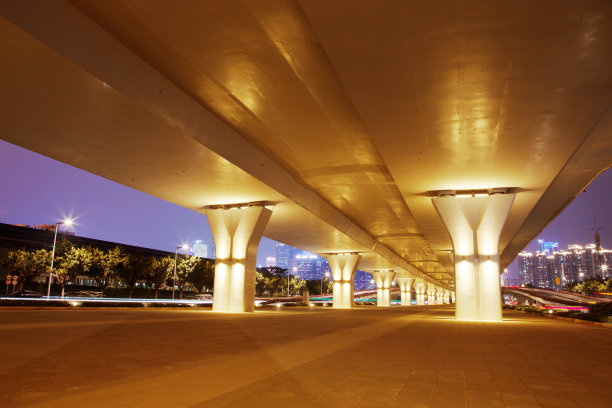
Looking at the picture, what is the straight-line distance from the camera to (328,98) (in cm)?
1562

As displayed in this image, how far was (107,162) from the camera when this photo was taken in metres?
20.3

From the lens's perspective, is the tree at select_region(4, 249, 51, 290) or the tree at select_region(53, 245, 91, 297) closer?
the tree at select_region(4, 249, 51, 290)

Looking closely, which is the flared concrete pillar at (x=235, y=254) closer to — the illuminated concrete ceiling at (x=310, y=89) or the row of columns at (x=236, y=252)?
the row of columns at (x=236, y=252)

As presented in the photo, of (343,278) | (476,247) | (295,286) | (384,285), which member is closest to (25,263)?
(343,278)

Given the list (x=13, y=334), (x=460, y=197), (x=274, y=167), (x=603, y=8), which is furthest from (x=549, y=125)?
(x=13, y=334)

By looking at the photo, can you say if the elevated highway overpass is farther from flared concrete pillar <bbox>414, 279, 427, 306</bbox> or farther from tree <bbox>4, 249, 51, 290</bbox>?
flared concrete pillar <bbox>414, 279, 427, 306</bbox>

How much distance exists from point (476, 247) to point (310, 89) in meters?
16.6

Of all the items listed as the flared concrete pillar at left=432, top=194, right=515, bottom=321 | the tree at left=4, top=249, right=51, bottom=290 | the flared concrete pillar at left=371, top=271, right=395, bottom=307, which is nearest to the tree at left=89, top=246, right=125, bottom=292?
the tree at left=4, top=249, right=51, bottom=290

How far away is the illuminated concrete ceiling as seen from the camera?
416 inches

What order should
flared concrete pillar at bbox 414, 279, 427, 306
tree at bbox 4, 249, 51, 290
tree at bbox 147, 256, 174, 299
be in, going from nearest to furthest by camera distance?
tree at bbox 4, 249, 51, 290, tree at bbox 147, 256, 174, 299, flared concrete pillar at bbox 414, 279, 427, 306

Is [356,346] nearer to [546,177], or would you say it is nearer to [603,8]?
[603,8]

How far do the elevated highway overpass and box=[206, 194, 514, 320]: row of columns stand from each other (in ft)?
0.39

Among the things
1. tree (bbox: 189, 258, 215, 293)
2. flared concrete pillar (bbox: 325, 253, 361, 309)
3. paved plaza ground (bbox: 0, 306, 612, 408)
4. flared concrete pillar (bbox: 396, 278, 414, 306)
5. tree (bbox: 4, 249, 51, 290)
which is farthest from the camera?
flared concrete pillar (bbox: 396, 278, 414, 306)

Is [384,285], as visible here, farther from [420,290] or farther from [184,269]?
[420,290]
